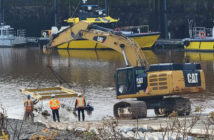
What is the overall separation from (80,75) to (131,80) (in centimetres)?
1873

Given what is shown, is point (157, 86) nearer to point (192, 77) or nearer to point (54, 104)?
point (192, 77)

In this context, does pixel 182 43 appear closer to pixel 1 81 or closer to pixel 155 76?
pixel 1 81

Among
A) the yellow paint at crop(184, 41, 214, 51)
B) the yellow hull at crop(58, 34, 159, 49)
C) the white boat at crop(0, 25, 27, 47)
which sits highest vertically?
the white boat at crop(0, 25, 27, 47)

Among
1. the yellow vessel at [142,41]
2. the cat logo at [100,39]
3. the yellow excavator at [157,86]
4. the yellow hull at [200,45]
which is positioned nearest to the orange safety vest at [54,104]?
the yellow excavator at [157,86]

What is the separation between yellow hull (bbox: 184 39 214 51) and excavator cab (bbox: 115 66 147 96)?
35839 millimetres

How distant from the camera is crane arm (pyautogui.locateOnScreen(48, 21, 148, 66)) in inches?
974

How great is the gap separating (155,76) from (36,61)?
34115 millimetres

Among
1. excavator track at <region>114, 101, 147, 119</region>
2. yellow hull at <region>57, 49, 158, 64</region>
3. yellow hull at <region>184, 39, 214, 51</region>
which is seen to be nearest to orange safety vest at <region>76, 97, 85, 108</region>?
excavator track at <region>114, 101, 147, 119</region>

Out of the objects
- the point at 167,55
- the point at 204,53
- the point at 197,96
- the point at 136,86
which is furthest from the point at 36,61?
the point at 136,86

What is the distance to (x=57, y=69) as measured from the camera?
45.8 metres

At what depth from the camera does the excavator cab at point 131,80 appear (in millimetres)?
22062

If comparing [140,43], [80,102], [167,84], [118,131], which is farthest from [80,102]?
[140,43]

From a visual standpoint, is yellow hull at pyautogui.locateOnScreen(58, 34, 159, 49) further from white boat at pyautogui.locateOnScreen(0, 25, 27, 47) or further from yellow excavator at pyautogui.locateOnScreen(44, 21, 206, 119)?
yellow excavator at pyautogui.locateOnScreen(44, 21, 206, 119)

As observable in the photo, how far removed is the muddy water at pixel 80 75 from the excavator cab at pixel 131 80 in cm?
178
